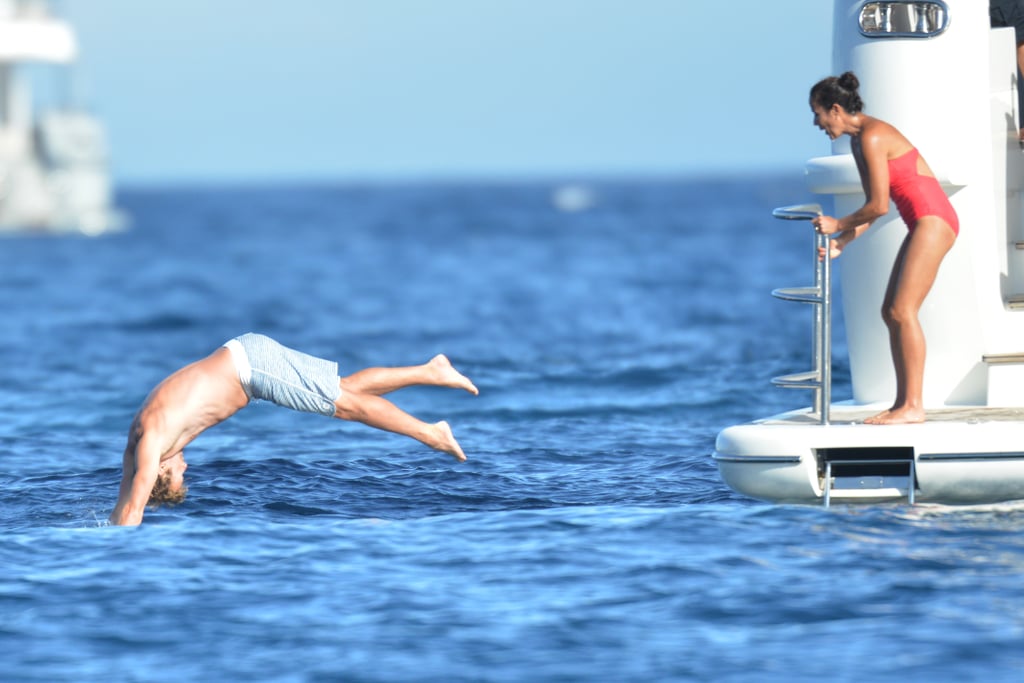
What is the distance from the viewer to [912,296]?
8.16 m

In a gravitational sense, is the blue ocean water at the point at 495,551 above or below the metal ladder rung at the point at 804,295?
below

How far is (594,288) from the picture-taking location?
34562 mm

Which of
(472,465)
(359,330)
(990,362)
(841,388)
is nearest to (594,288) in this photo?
(359,330)

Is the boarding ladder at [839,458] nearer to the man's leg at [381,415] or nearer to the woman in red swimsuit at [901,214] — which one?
the woman in red swimsuit at [901,214]

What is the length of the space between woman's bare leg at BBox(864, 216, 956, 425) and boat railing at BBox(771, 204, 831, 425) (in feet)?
0.98

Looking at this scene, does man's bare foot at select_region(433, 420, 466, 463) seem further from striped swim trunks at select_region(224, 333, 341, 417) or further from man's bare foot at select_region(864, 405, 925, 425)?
man's bare foot at select_region(864, 405, 925, 425)

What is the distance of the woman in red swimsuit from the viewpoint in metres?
7.98

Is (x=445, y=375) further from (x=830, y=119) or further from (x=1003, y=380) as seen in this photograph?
(x=1003, y=380)

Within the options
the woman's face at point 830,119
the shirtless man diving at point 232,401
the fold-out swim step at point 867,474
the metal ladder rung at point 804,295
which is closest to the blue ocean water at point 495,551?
the fold-out swim step at point 867,474

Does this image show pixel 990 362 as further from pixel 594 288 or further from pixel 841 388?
pixel 594 288

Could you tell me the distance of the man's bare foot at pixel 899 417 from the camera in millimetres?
7891

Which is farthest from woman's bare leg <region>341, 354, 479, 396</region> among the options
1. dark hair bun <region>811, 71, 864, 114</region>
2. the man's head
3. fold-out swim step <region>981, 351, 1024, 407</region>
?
fold-out swim step <region>981, 351, 1024, 407</region>

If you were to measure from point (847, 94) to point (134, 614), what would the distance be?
14.3 feet

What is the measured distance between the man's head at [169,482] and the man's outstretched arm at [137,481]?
63 mm
